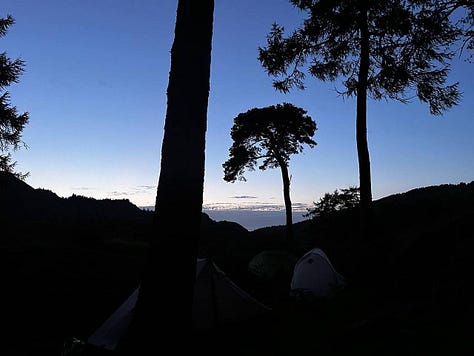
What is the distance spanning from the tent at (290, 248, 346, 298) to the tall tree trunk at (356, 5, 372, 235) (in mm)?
4151

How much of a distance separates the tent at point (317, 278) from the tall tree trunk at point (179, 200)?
266 inches

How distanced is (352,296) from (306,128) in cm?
2062

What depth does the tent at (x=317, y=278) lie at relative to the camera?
10906mm

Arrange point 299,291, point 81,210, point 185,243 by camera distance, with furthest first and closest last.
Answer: point 81,210
point 299,291
point 185,243

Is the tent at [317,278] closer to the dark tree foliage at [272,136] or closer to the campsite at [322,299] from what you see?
the campsite at [322,299]

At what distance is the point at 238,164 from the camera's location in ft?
97.1

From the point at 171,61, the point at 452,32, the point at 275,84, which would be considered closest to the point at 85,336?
the point at 171,61

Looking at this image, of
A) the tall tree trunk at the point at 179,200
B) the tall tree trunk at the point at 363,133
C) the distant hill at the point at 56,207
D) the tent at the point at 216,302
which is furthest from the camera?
the distant hill at the point at 56,207

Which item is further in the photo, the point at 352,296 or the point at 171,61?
the point at 352,296

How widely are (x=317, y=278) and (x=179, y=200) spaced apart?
7478 mm

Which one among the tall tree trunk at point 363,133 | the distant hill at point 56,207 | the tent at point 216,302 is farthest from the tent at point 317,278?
the distant hill at point 56,207

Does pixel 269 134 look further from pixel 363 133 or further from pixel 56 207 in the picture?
pixel 56 207

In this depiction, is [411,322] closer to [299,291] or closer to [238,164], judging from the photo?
[299,291]

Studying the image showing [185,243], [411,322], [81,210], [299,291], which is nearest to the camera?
[185,243]
